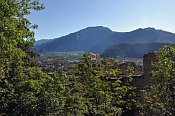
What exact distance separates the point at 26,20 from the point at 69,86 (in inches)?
263

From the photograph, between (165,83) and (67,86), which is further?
(67,86)

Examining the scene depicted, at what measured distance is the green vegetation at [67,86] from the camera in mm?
12703

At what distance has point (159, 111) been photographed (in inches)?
528

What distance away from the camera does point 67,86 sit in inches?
758

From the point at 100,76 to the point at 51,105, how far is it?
3.55m

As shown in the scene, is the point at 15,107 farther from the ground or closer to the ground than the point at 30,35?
closer to the ground

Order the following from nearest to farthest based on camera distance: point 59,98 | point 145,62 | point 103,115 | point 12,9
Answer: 1. point 12,9
2. point 103,115
3. point 59,98
4. point 145,62

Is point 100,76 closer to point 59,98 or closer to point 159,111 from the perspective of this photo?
point 59,98

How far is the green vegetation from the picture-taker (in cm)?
1270

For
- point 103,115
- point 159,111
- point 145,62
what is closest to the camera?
point 159,111

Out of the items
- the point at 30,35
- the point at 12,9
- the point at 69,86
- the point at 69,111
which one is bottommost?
the point at 69,111

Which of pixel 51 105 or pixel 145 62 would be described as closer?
pixel 51 105

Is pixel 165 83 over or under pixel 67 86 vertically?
over

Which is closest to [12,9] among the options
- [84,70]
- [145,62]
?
[84,70]
